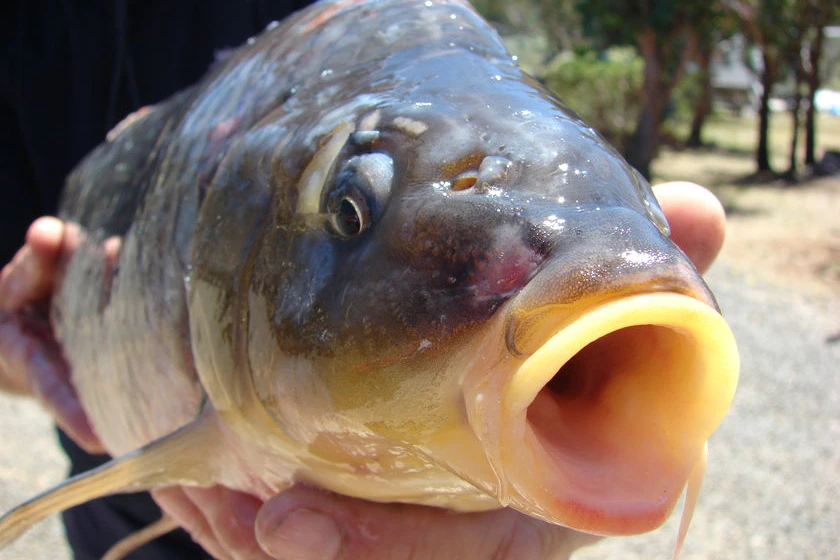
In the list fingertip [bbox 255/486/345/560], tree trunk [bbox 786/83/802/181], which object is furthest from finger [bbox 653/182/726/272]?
tree trunk [bbox 786/83/802/181]

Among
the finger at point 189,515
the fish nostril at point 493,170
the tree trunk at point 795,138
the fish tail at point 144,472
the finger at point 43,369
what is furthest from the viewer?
the tree trunk at point 795,138

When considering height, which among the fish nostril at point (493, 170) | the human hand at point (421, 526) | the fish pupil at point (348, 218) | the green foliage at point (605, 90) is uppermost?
the fish nostril at point (493, 170)

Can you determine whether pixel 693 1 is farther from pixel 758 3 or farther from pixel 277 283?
pixel 277 283

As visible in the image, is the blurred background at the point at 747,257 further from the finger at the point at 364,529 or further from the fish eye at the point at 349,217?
the finger at the point at 364,529

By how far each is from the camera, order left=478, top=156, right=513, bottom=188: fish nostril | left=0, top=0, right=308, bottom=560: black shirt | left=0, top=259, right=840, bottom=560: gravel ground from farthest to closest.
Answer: left=0, top=259, right=840, bottom=560: gravel ground < left=0, top=0, right=308, bottom=560: black shirt < left=478, top=156, right=513, bottom=188: fish nostril

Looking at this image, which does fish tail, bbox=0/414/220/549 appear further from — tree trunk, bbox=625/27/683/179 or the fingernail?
tree trunk, bbox=625/27/683/179

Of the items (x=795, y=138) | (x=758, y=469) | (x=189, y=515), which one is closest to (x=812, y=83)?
(x=795, y=138)

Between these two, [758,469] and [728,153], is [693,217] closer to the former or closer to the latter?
[758,469]

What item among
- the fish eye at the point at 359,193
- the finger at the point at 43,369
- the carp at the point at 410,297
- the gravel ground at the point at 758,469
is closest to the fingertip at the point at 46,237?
the finger at the point at 43,369

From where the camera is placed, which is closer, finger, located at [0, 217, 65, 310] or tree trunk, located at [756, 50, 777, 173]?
finger, located at [0, 217, 65, 310]
